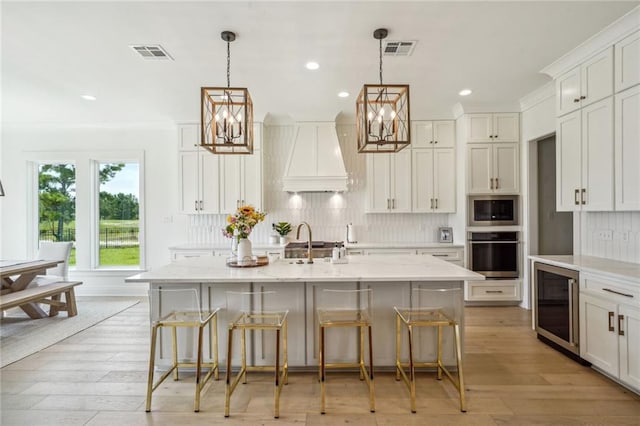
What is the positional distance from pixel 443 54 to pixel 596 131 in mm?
1563

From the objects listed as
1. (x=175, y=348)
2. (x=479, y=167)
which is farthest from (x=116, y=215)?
(x=479, y=167)

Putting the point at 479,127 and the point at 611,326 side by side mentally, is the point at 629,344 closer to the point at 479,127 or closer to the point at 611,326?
the point at 611,326

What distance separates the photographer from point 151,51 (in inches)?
121

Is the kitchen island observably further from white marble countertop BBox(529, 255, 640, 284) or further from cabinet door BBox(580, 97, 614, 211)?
cabinet door BBox(580, 97, 614, 211)

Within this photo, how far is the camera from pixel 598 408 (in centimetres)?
227

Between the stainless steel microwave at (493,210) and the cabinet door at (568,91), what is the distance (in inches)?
62.3

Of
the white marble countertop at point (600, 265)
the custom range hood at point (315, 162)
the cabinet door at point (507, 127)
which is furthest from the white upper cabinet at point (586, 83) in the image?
the custom range hood at point (315, 162)

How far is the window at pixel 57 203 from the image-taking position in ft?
18.8

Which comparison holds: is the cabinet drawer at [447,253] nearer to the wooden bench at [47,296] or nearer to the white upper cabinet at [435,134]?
A: the white upper cabinet at [435,134]

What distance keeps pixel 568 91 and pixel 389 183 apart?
2455 mm

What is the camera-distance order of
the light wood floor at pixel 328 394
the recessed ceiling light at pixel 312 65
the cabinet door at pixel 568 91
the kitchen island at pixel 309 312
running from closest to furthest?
the light wood floor at pixel 328 394, the kitchen island at pixel 309 312, the cabinet door at pixel 568 91, the recessed ceiling light at pixel 312 65

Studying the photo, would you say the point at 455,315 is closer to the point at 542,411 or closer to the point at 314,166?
the point at 542,411

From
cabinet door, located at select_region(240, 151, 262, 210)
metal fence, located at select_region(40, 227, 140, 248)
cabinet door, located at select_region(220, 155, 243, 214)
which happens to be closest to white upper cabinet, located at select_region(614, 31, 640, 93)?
cabinet door, located at select_region(240, 151, 262, 210)

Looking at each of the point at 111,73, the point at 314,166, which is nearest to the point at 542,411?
the point at 314,166
